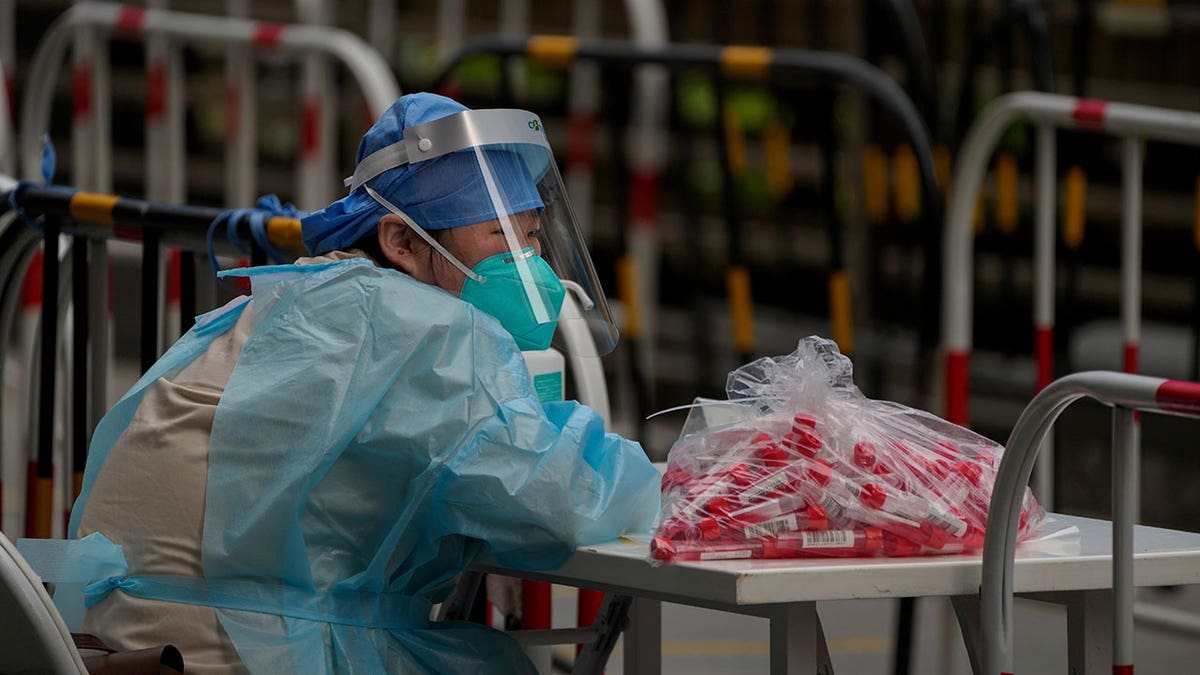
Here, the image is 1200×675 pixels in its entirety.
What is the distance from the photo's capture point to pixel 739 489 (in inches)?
85.8

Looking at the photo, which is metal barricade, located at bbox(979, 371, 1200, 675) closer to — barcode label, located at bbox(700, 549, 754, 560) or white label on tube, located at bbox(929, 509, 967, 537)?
white label on tube, located at bbox(929, 509, 967, 537)

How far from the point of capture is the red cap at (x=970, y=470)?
89.3 inches

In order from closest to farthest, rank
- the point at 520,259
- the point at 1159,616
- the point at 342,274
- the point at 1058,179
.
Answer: the point at 342,274, the point at 520,259, the point at 1159,616, the point at 1058,179

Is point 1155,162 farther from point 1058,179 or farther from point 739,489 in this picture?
point 739,489

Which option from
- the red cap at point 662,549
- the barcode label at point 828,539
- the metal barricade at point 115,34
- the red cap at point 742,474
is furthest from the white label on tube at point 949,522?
the metal barricade at point 115,34

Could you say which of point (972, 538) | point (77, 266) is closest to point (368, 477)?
point (972, 538)

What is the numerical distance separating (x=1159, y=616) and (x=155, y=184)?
300 centimetres

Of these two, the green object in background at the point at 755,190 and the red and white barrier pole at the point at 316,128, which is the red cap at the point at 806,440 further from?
the green object in background at the point at 755,190

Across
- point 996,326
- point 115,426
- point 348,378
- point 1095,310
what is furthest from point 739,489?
point 1095,310

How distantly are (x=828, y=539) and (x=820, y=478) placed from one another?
0.08 meters

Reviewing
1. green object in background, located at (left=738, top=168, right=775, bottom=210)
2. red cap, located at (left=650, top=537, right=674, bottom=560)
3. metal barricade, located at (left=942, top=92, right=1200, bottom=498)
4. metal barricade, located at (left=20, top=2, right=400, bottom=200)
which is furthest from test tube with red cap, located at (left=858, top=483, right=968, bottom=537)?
green object in background, located at (left=738, top=168, right=775, bottom=210)

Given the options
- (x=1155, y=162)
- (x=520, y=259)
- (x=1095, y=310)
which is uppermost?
(x=520, y=259)

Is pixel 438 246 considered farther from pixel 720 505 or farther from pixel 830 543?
pixel 830 543

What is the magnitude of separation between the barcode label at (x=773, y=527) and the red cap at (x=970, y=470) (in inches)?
9.7
